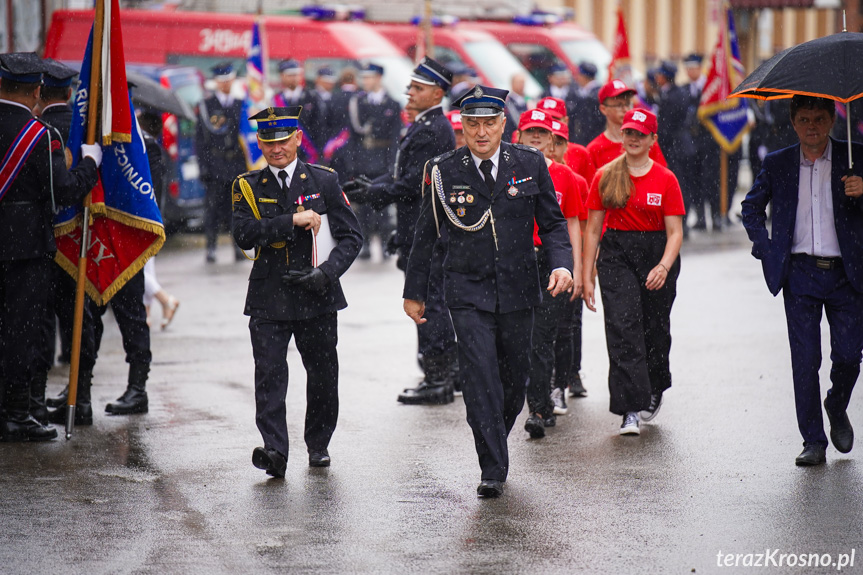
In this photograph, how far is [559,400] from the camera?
27.3 feet

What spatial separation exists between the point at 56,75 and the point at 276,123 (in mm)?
1795

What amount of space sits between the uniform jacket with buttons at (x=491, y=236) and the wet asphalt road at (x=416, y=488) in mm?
948

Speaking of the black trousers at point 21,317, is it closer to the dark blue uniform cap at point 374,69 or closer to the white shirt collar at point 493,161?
the white shirt collar at point 493,161

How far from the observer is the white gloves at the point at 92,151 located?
25.1 feet

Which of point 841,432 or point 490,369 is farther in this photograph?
point 841,432

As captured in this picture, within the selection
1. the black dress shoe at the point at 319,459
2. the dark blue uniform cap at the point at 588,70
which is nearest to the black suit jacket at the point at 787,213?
the black dress shoe at the point at 319,459

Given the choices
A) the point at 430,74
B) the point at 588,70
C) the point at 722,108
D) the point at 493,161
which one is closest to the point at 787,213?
the point at 493,161

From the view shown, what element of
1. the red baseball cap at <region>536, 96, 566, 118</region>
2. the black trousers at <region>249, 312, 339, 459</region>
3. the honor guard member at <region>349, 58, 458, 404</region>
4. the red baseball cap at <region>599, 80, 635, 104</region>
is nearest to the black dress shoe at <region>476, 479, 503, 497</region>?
the black trousers at <region>249, 312, 339, 459</region>

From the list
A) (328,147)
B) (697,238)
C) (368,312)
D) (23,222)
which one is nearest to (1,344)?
(23,222)

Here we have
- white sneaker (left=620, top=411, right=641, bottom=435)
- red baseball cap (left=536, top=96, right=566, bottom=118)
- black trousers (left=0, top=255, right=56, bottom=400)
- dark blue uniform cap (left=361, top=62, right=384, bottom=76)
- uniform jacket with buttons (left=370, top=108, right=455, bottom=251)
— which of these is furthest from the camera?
dark blue uniform cap (left=361, top=62, right=384, bottom=76)

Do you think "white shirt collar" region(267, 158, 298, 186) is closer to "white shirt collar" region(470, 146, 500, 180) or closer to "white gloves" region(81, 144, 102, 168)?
"white shirt collar" region(470, 146, 500, 180)

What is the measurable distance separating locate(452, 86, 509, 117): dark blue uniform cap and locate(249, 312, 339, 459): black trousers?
4.28 feet

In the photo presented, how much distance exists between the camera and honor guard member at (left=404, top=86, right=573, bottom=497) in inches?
251

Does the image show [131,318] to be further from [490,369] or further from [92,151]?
[490,369]
